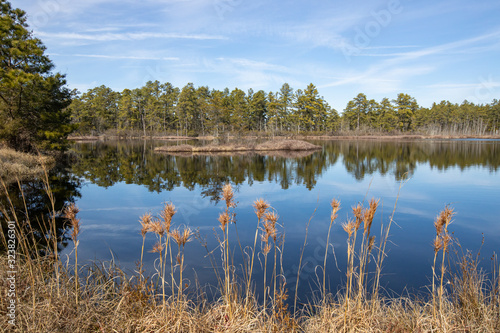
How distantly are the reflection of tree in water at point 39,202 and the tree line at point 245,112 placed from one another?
167 feet

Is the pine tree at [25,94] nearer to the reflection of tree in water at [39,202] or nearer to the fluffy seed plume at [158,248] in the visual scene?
the reflection of tree in water at [39,202]

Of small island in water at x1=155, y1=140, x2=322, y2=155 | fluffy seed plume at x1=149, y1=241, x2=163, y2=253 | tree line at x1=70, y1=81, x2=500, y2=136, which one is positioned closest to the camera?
fluffy seed plume at x1=149, y1=241, x2=163, y2=253

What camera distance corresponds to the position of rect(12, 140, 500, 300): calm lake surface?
5949 millimetres

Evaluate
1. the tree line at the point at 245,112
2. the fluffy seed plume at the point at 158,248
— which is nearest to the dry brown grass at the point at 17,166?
the fluffy seed plume at the point at 158,248

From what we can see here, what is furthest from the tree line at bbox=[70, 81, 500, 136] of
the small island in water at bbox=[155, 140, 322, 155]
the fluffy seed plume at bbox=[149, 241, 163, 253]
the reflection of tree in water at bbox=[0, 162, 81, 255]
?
the fluffy seed plume at bbox=[149, 241, 163, 253]

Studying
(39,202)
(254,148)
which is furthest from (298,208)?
(254,148)

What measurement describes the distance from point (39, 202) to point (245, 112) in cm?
6012

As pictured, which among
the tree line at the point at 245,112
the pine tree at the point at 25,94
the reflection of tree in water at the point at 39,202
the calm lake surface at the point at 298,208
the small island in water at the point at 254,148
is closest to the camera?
the calm lake surface at the point at 298,208

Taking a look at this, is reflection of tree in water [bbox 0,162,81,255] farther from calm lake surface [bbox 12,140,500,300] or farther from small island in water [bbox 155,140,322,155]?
small island in water [bbox 155,140,322,155]

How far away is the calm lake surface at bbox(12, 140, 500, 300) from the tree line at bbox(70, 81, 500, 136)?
47.5 m

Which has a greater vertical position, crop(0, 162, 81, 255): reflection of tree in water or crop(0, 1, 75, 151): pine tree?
crop(0, 1, 75, 151): pine tree

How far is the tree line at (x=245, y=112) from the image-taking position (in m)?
67.2

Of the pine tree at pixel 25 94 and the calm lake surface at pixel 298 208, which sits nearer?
the calm lake surface at pixel 298 208

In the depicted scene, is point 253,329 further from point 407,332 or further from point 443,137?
point 443,137
